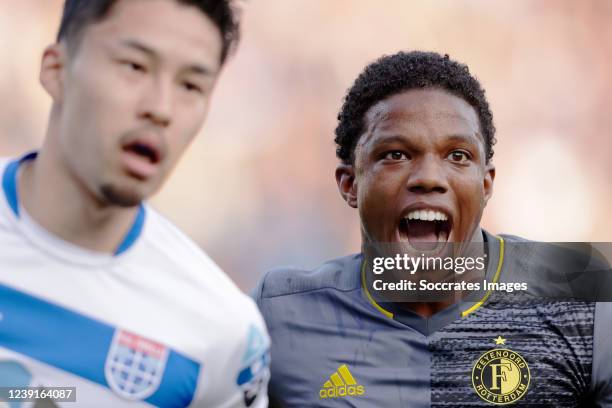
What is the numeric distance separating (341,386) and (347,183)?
84 cm

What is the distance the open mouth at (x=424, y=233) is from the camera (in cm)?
323

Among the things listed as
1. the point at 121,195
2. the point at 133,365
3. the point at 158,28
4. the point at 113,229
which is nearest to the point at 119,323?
the point at 133,365

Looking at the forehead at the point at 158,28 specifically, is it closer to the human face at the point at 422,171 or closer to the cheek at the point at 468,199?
the human face at the point at 422,171

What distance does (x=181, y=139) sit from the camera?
7.32 feet

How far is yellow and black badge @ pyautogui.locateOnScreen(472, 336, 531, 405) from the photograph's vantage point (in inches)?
123

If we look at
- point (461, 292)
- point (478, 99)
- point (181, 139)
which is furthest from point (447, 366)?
point (181, 139)

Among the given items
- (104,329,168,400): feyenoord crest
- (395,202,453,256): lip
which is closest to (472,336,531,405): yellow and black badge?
(395,202,453,256): lip

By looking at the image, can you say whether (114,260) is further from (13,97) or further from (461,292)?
(13,97)

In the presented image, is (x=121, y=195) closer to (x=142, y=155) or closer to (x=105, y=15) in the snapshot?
(x=142, y=155)

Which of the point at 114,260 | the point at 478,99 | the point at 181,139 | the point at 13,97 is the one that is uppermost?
the point at 13,97

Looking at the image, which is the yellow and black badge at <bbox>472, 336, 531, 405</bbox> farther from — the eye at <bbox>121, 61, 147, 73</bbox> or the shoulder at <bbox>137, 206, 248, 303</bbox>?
the eye at <bbox>121, 61, 147, 73</bbox>

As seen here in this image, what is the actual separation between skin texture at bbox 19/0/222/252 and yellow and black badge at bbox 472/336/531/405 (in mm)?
1474

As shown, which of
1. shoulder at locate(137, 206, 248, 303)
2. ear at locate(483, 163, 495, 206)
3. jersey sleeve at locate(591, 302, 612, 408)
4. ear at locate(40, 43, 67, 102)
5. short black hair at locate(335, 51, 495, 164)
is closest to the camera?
ear at locate(40, 43, 67, 102)

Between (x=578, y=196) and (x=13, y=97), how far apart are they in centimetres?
564
